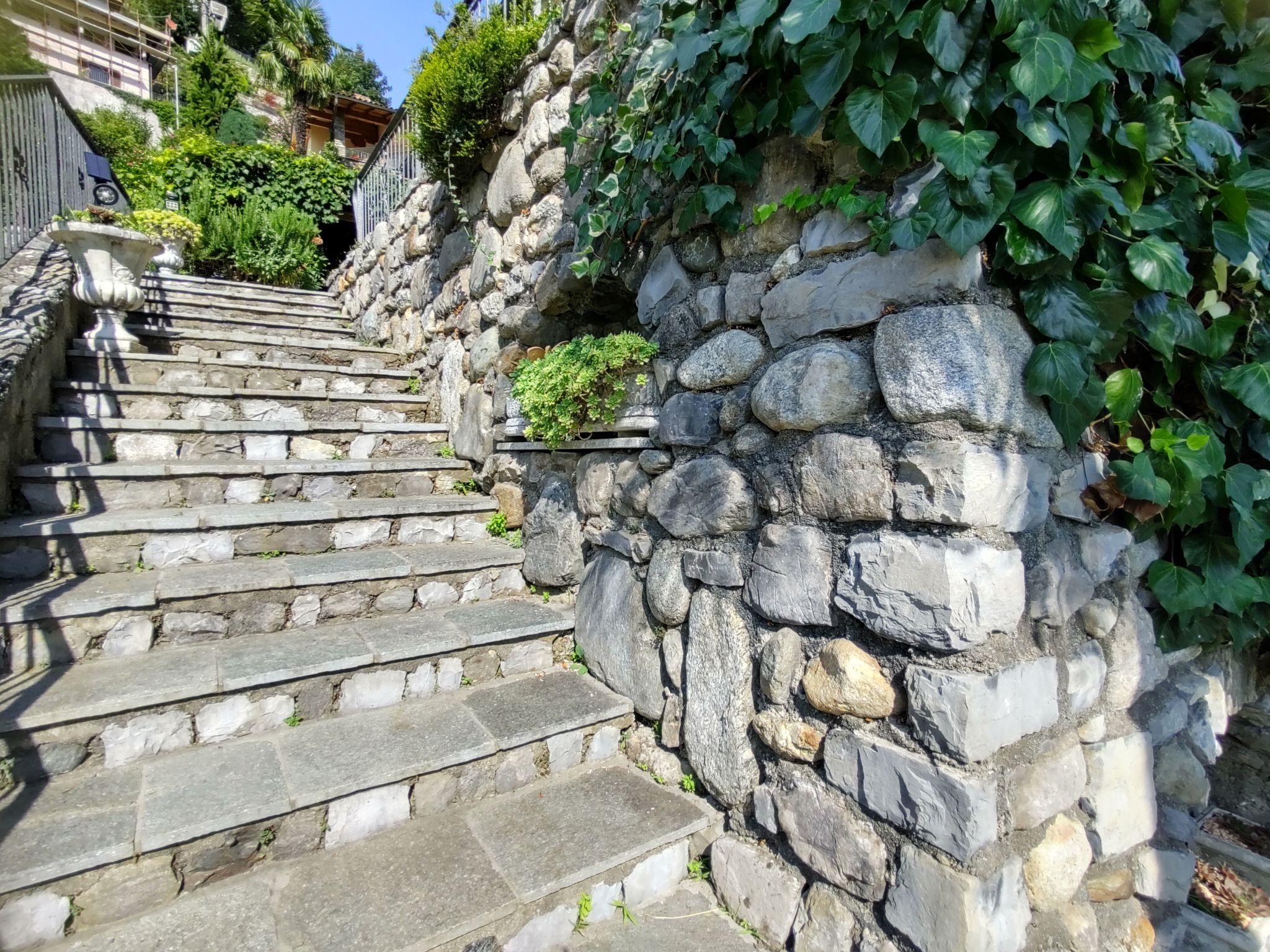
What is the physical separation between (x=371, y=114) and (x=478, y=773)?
696 inches

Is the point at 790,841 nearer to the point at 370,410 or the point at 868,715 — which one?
the point at 868,715

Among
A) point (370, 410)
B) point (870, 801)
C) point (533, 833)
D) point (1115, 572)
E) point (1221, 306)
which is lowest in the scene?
point (533, 833)

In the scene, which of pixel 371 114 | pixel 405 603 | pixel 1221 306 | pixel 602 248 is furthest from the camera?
pixel 371 114

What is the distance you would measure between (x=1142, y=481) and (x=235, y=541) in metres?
2.67

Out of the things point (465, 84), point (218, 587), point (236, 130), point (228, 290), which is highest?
point (236, 130)

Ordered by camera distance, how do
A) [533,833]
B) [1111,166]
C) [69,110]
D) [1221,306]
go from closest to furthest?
1. [1111,166]
2. [1221,306]
3. [533,833]
4. [69,110]

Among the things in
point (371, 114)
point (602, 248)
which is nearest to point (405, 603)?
point (602, 248)

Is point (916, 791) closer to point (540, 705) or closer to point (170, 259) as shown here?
point (540, 705)

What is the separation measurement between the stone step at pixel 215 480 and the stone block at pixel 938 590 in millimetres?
2183

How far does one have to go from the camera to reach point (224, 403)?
2990 mm

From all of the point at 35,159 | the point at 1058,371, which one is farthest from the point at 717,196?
the point at 35,159

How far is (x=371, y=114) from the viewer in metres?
15.3

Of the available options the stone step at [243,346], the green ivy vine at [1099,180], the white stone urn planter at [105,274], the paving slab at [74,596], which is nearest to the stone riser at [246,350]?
the stone step at [243,346]

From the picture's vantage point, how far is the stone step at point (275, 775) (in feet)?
4.19
